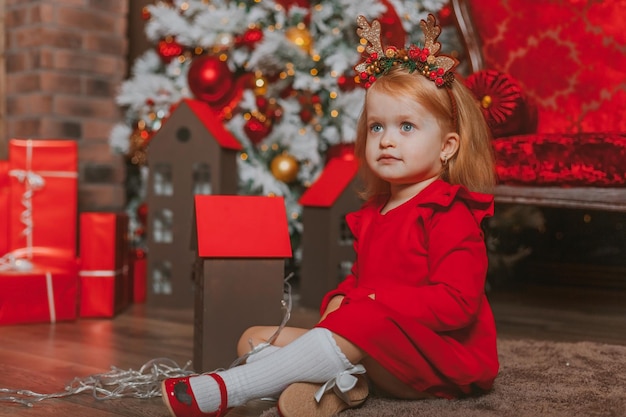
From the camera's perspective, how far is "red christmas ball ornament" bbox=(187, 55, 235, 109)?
8.01 feet

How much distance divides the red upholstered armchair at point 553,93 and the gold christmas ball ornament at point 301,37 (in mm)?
497

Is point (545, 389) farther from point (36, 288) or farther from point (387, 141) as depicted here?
point (36, 288)

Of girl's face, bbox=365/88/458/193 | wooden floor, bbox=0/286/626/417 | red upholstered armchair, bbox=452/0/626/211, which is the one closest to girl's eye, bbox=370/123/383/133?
girl's face, bbox=365/88/458/193

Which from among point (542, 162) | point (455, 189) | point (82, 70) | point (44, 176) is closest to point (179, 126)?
point (44, 176)

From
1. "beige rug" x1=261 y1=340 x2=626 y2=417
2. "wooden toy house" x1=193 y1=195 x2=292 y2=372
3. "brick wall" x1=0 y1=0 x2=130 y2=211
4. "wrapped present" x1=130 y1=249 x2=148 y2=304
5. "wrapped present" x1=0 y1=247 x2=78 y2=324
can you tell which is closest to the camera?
"beige rug" x1=261 y1=340 x2=626 y2=417

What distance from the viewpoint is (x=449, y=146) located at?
1173mm

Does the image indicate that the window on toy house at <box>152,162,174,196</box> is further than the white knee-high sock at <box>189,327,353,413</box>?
Yes

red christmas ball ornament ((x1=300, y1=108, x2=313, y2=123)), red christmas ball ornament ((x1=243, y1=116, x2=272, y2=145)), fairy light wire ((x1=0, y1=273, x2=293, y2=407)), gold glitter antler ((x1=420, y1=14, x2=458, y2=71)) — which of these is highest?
gold glitter antler ((x1=420, y1=14, x2=458, y2=71))

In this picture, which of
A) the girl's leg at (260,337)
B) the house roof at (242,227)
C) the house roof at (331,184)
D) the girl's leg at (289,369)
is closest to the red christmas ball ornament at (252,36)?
the house roof at (331,184)

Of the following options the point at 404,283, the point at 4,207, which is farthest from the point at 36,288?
the point at 404,283

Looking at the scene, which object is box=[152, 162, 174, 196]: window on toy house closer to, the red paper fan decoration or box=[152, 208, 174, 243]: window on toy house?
box=[152, 208, 174, 243]: window on toy house

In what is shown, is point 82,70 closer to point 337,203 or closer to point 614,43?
point 337,203

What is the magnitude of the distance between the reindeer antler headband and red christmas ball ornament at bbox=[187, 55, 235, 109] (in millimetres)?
1315

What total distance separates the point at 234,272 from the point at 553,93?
132 cm
